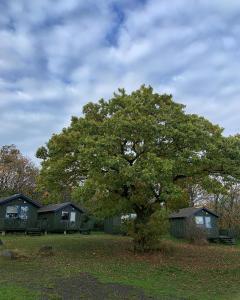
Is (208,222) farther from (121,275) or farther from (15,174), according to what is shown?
(15,174)

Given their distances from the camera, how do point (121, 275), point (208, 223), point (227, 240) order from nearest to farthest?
point (121, 275)
point (227, 240)
point (208, 223)

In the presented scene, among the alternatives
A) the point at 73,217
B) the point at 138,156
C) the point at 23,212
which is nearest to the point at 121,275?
the point at 138,156

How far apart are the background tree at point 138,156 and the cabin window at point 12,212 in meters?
16.1

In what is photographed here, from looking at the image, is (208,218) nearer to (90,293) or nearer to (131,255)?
(131,255)

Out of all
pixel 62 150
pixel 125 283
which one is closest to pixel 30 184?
pixel 62 150

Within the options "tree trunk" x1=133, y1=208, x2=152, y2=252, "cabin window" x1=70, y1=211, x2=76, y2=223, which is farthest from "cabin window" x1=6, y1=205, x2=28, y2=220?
"tree trunk" x1=133, y1=208, x2=152, y2=252

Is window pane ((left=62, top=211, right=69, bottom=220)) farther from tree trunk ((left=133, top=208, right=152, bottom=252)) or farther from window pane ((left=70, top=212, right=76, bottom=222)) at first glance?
tree trunk ((left=133, top=208, right=152, bottom=252))

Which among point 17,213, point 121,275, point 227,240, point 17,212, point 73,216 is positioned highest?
point 17,212

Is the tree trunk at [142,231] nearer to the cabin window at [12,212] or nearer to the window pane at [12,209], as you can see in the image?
the cabin window at [12,212]

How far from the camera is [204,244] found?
35969 mm

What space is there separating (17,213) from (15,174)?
17.8 m

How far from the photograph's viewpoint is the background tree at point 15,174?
55.8 meters

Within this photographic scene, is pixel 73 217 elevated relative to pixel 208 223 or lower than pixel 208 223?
elevated

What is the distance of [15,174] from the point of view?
56.8 m
